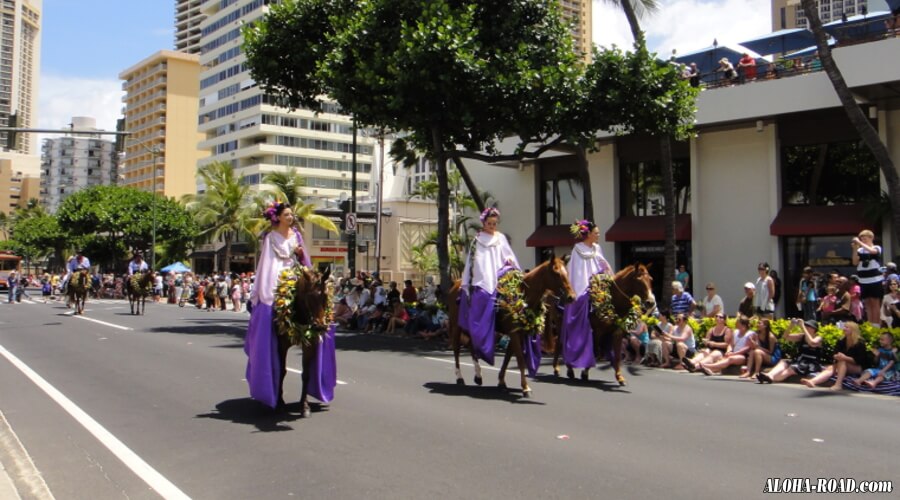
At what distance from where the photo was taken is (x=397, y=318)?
72.3ft

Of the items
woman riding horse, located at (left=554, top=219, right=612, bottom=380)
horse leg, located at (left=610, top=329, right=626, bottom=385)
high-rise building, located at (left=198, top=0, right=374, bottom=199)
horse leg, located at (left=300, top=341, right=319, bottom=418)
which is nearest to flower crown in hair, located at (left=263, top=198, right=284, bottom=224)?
horse leg, located at (left=300, top=341, right=319, bottom=418)

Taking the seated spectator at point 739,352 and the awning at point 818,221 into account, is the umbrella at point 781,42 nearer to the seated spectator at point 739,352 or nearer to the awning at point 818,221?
the awning at point 818,221

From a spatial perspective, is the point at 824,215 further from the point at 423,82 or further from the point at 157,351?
the point at 157,351

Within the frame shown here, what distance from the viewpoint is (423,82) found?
689 inches

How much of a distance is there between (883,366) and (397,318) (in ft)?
44.0

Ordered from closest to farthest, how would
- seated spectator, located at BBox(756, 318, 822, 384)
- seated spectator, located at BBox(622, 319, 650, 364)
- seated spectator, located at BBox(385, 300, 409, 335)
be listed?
seated spectator, located at BBox(756, 318, 822, 384) → seated spectator, located at BBox(622, 319, 650, 364) → seated spectator, located at BBox(385, 300, 409, 335)

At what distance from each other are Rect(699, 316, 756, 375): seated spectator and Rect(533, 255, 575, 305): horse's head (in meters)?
5.05

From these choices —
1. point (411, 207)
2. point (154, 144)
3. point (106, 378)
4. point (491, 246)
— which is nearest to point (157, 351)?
point (106, 378)

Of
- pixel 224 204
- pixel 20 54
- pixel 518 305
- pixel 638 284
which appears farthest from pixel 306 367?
pixel 20 54

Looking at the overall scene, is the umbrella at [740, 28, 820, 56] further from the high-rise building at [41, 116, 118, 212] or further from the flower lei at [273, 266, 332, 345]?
the high-rise building at [41, 116, 118, 212]

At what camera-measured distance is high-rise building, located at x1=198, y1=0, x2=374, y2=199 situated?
80.4 m

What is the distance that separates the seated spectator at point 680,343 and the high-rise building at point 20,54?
18772cm

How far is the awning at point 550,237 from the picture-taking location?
28.9 metres

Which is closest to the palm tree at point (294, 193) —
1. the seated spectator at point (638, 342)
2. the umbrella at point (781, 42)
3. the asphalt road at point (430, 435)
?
the umbrella at point (781, 42)
